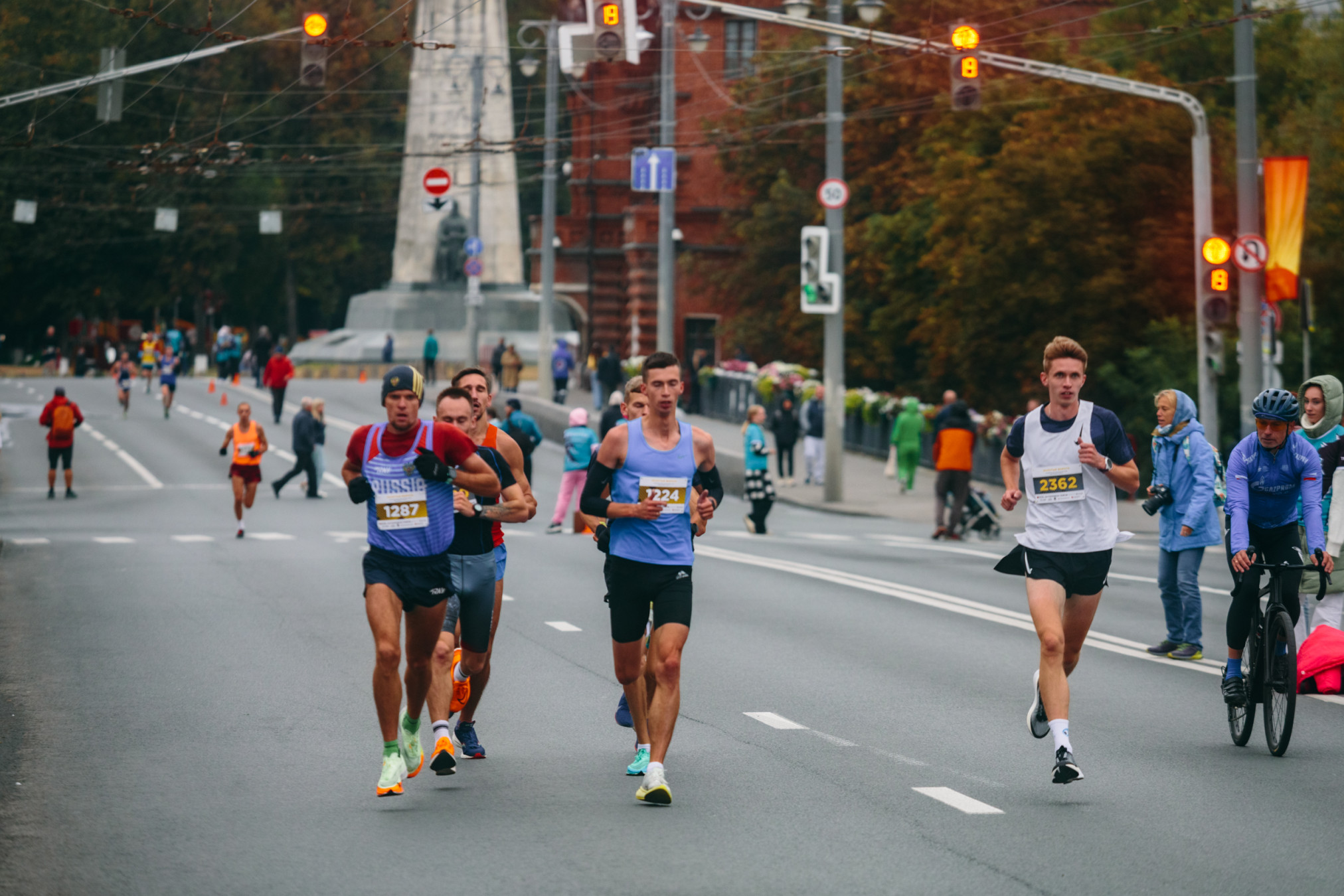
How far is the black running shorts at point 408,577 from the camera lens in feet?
25.3

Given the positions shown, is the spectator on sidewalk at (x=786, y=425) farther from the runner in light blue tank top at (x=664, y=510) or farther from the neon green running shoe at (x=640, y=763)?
the runner in light blue tank top at (x=664, y=510)

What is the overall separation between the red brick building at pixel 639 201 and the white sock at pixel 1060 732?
169 feet

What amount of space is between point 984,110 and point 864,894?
36384mm

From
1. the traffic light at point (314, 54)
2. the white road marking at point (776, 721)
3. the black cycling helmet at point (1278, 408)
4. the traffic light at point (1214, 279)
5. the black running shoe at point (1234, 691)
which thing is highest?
the traffic light at point (314, 54)

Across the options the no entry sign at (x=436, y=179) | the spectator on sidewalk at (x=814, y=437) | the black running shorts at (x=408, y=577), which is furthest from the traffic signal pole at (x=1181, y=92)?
the no entry sign at (x=436, y=179)

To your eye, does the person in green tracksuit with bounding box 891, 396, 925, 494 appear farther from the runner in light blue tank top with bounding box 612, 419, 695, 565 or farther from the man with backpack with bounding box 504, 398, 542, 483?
the runner in light blue tank top with bounding box 612, 419, 695, 565

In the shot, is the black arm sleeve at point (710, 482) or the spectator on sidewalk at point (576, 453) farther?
the spectator on sidewalk at point (576, 453)

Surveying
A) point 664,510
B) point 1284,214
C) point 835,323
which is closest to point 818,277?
point 835,323

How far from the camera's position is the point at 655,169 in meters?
35.5

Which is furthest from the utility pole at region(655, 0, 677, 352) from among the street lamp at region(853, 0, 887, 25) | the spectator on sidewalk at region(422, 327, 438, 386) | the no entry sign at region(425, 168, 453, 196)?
the spectator on sidewalk at region(422, 327, 438, 386)

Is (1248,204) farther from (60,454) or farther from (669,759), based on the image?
(60,454)

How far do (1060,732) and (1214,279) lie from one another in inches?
612

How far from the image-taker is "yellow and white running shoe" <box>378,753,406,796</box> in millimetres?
7688

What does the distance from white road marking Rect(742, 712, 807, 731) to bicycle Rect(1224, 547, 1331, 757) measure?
2164mm
